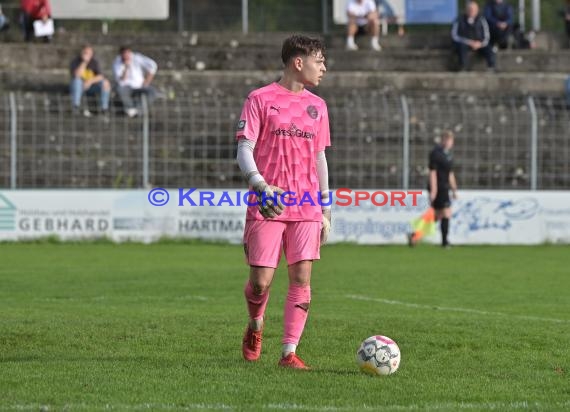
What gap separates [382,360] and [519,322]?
12.8 feet

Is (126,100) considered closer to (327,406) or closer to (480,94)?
(480,94)

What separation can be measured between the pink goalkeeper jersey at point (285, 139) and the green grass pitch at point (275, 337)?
1075mm

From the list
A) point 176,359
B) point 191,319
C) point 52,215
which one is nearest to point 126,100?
point 52,215

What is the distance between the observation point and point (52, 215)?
25000 mm

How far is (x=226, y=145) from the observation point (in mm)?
27094

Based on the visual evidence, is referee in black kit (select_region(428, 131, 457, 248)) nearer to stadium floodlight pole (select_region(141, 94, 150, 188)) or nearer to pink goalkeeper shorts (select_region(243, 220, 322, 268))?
stadium floodlight pole (select_region(141, 94, 150, 188))

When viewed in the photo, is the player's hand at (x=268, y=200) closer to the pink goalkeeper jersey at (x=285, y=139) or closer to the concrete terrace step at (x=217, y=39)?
the pink goalkeeper jersey at (x=285, y=139)

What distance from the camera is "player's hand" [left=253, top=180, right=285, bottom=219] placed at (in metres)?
8.18

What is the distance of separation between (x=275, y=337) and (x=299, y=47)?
2829 millimetres

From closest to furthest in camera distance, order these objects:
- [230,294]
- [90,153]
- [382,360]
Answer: [382,360], [230,294], [90,153]

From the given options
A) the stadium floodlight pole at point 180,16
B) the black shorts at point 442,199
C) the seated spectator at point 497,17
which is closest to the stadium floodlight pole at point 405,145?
the black shorts at point 442,199

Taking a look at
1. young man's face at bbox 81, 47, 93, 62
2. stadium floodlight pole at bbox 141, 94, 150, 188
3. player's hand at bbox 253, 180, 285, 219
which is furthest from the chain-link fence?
player's hand at bbox 253, 180, 285, 219

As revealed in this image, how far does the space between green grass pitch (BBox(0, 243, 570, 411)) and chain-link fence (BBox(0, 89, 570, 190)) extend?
631 centimetres

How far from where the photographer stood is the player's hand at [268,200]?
322 inches
